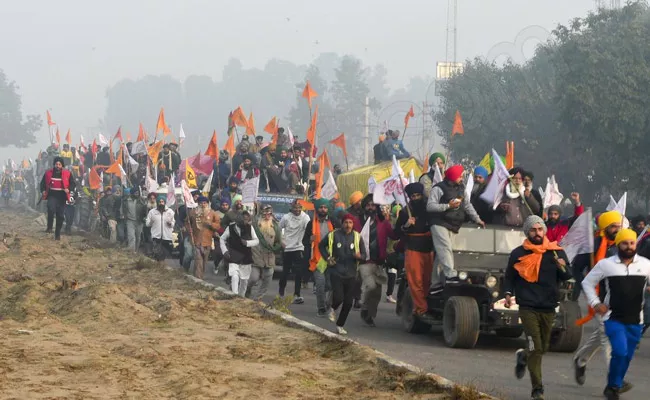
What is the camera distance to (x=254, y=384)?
1001 centimetres

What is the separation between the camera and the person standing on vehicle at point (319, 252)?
17047 millimetres

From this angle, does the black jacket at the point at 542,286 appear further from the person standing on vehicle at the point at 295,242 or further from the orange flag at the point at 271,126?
the orange flag at the point at 271,126

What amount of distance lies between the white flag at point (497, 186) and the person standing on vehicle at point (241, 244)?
370 centimetres

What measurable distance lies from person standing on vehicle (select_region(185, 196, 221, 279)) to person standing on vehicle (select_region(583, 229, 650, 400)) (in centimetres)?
1161

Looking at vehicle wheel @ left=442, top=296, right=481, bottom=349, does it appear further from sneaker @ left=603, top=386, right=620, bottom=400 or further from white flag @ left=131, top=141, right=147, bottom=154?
white flag @ left=131, top=141, right=147, bottom=154

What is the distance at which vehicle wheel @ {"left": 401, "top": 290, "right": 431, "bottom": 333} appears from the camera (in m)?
15.2

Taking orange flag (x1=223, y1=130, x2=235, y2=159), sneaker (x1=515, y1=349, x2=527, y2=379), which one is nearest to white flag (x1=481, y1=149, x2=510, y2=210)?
sneaker (x1=515, y1=349, x2=527, y2=379)

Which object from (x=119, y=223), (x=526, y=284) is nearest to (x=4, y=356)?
(x=526, y=284)

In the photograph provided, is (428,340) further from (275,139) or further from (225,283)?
(275,139)

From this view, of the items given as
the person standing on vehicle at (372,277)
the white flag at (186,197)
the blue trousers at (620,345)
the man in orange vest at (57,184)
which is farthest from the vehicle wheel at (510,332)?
the man in orange vest at (57,184)

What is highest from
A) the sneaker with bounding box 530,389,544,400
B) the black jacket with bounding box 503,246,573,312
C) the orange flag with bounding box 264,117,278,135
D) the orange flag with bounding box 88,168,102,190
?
the orange flag with bounding box 264,117,278,135

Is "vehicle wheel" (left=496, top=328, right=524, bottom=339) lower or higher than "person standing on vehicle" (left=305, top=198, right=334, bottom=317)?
lower

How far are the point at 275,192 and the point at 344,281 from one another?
1112 cm

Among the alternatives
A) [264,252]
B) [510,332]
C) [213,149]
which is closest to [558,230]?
[510,332]
